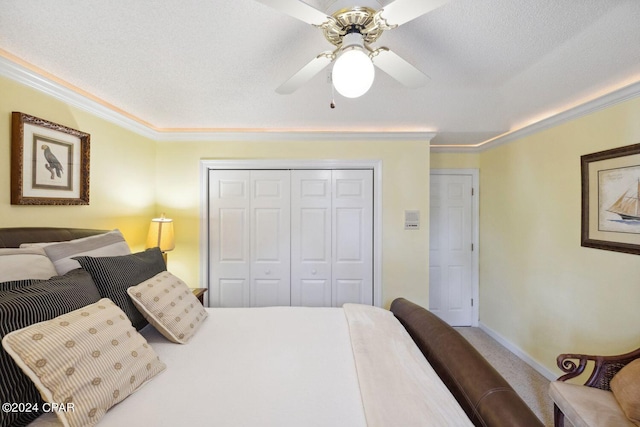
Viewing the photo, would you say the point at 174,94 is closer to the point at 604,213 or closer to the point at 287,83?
the point at 287,83

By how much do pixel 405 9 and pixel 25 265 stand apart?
189 centimetres

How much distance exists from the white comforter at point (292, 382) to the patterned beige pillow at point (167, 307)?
0.22ft

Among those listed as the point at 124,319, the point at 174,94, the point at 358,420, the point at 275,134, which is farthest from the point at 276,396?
the point at 275,134

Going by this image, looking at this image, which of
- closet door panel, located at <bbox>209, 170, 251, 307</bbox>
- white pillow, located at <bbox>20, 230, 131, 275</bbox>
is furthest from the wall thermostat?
white pillow, located at <bbox>20, 230, 131, 275</bbox>

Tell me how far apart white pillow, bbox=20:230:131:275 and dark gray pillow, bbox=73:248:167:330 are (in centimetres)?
7

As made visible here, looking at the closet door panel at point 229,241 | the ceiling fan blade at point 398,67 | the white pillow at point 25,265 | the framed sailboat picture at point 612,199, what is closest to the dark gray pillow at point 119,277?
the white pillow at point 25,265

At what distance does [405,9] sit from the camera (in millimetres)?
901

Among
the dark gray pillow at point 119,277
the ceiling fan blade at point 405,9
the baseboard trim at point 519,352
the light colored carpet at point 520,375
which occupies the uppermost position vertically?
the ceiling fan blade at point 405,9

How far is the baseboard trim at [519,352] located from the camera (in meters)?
2.26

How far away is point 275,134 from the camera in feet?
8.91

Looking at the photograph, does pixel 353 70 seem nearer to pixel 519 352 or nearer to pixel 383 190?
pixel 383 190

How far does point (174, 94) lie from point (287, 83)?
121 centimetres

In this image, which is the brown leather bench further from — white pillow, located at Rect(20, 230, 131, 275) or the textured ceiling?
white pillow, located at Rect(20, 230, 131, 275)

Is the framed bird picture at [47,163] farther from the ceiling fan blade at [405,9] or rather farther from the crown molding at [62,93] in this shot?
the ceiling fan blade at [405,9]
